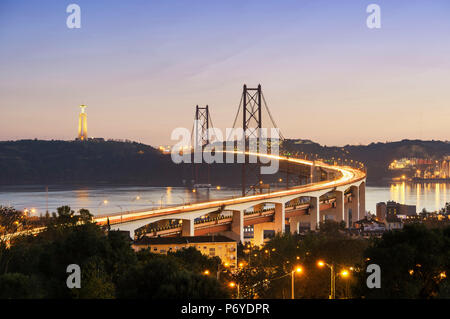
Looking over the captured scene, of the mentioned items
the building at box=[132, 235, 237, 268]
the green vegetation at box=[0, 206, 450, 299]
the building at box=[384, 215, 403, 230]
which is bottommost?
the building at box=[384, 215, 403, 230]

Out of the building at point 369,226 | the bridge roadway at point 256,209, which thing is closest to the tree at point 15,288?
the bridge roadway at point 256,209

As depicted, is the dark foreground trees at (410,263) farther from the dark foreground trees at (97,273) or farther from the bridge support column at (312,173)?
the bridge support column at (312,173)

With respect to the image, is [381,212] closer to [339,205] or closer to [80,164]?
[339,205]

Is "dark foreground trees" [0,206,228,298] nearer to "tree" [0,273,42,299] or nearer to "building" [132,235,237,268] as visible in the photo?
"tree" [0,273,42,299]

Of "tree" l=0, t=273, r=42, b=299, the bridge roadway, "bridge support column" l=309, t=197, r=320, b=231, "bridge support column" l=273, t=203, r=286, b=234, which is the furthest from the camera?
"bridge support column" l=309, t=197, r=320, b=231

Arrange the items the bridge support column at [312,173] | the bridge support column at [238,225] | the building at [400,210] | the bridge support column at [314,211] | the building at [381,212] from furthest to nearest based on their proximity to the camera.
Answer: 1. the building at [400,210]
2. the building at [381,212]
3. the bridge support column at [312,173]
4. the bridge support column at [314,211]
5. the bridge support column at [238,225]

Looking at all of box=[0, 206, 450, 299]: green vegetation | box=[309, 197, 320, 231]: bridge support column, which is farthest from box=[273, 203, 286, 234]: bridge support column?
box=[0, 206, 450, 299]: green vegetation

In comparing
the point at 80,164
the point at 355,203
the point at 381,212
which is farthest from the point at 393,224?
the point at 80,164
